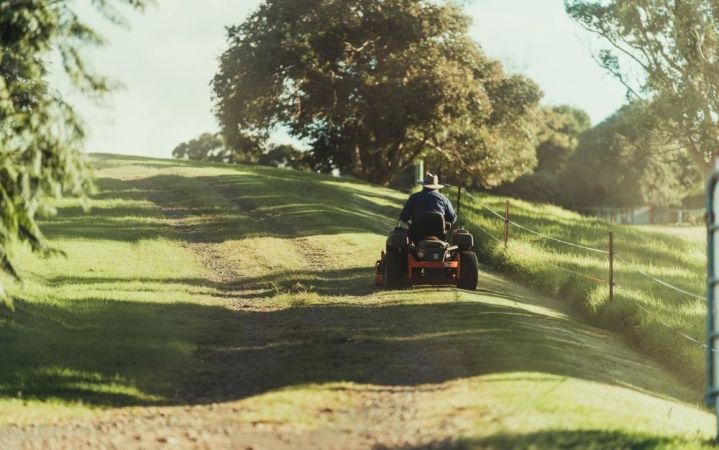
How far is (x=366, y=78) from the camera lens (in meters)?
39.2

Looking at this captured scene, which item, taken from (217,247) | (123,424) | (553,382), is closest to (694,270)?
(217,247)

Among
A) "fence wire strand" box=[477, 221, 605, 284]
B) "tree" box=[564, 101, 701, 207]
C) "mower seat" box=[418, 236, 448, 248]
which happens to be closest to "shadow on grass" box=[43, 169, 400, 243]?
"fence wire strand" box=[477, 221, 605, 284]

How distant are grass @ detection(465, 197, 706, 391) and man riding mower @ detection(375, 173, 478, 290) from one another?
8.84 ft

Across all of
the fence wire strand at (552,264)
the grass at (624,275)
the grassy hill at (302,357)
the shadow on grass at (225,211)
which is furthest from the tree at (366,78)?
the grassy hill at (302,357)

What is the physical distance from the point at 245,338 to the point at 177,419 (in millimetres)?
4227

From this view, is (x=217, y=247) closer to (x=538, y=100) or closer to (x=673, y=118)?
(x=673, y=118)

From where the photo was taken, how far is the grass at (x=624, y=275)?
1627 centimetres

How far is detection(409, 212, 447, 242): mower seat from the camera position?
56.0 feet

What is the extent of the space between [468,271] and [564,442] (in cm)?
923

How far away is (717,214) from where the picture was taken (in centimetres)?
1015

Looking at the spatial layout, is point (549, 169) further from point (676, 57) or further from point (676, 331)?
point (676, 331)

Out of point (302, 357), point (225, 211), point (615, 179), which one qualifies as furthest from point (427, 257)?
point (615, 179)

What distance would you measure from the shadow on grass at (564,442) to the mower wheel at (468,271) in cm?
851

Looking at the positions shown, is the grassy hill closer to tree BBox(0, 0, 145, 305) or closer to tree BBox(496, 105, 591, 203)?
tree BBox(0, 0, 145, 305)
